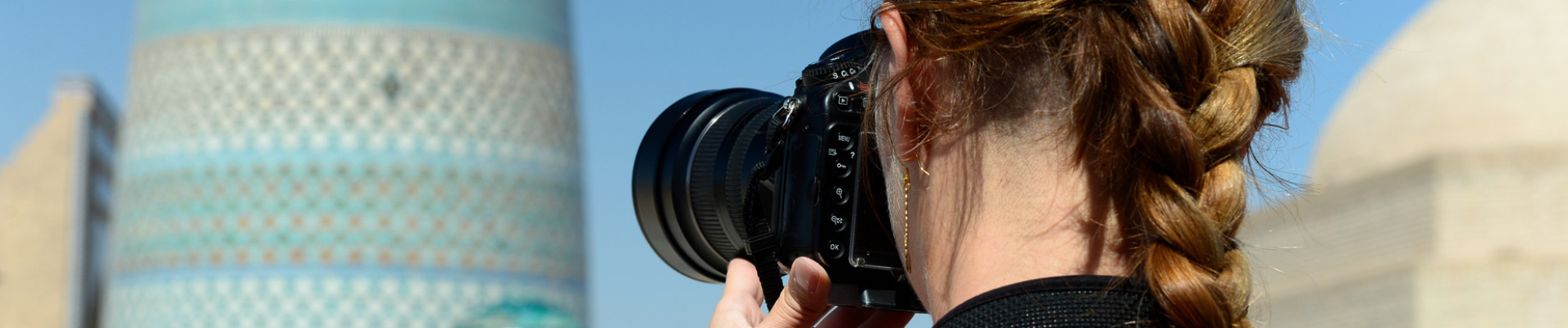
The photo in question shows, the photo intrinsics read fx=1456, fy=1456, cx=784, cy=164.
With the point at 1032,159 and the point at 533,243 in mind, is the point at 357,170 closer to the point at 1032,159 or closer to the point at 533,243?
the point at 533,243

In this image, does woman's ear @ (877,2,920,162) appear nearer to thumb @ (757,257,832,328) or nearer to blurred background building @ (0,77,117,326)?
thumb @ (757,257,832,328)

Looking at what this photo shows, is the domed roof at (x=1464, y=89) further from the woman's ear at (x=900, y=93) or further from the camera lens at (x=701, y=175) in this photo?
the woman's ear at (x=900, y=93)

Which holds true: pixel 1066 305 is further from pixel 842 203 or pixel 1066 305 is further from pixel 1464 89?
pixel 1464 89

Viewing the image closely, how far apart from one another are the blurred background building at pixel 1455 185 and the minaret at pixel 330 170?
16.0 feet

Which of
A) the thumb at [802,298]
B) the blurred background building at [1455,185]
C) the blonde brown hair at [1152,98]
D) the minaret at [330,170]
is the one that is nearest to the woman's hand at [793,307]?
the thumb at [802,298]

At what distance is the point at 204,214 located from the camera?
3145 millimetres

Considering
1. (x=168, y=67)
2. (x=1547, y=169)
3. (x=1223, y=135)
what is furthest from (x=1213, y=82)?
(x=1547, y=169)

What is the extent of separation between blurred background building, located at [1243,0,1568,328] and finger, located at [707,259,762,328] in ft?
22.4

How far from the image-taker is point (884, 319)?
0.61 m

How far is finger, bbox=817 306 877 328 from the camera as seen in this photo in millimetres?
611

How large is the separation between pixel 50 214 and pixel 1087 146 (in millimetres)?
6395

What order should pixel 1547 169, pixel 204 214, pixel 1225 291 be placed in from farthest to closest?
1. pixel 1547 169
2. pixel 204 214
3. pixel 1225 291

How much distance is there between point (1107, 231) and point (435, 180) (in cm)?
289

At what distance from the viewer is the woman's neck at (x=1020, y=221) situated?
0.41 metres
